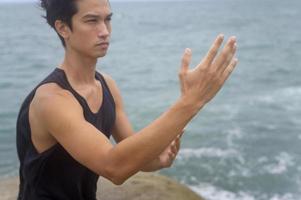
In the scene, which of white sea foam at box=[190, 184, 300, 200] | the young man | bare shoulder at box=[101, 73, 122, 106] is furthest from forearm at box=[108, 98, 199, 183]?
white sea foam at box=[190, 184, 300, 200]

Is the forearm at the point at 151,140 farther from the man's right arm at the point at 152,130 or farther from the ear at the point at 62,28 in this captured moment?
the ear at the point at 62,28

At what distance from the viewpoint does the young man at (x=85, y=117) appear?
7.86ft

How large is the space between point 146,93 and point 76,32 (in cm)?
1914

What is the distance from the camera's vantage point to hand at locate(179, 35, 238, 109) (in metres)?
2.38

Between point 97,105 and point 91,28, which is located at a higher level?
point 91,28

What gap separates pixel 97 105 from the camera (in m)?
3.01

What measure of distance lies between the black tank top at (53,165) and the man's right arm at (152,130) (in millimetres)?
272

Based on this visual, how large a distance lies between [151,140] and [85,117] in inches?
21.5

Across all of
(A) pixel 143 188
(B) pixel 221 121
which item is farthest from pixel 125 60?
(A) pixel 143 188

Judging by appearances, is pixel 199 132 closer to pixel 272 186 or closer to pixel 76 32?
pixel 272 186

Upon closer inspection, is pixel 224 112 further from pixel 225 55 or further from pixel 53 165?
pixel 225 55

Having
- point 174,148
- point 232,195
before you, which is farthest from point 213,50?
point 232,195

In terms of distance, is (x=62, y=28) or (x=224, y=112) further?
(x=224, y=112)

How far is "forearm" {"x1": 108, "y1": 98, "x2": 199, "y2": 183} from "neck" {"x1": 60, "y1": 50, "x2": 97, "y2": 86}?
64 centimetres
